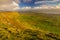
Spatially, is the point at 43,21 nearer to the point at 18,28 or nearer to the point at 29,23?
the point at 29,23

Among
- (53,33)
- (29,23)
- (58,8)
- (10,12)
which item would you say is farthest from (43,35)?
(10,12)

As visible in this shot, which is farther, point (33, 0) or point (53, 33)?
point (33, 0)

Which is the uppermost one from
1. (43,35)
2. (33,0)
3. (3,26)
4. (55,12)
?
(33,0)

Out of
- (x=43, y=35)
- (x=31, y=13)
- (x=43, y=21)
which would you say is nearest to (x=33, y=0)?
(x=31, y=13)

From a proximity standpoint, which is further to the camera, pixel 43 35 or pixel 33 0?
pixel 33 0

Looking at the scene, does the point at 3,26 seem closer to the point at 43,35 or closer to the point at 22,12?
the point at 22,12

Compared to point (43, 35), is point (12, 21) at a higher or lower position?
higher
